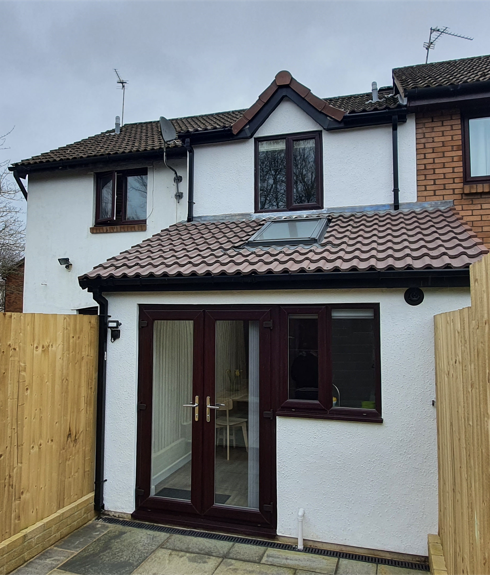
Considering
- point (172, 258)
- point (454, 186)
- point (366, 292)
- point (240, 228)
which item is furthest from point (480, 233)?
point (172, 258)

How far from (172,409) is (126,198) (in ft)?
20.2

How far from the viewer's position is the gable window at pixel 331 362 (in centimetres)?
484

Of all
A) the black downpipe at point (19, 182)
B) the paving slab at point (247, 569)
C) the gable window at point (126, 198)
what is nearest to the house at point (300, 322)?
the paving slab at point (247, 569)

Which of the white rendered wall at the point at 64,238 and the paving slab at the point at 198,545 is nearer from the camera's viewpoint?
the paving slab at the point at 198,545

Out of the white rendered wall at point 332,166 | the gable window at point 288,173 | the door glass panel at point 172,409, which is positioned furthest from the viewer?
A: the gable window at point 288,173

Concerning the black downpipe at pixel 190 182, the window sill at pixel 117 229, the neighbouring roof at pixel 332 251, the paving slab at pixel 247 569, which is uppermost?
the black downpipe at pixel 190 182

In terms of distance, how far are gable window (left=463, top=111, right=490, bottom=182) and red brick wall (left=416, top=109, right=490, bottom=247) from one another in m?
0.15

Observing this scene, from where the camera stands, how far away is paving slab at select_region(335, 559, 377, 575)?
4258 millimetres

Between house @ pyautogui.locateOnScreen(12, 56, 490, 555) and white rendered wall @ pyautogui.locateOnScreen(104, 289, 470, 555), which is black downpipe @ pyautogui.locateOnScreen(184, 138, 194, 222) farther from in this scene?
white rendered wall @ pyautogui.locateOnScreen(104, 289, 470, 555)

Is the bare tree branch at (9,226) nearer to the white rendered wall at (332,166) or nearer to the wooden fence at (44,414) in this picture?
the white rendered wall at (332,166)

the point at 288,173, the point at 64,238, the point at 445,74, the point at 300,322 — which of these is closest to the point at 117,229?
the point at 64,238

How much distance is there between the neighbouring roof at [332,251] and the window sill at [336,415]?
172cm

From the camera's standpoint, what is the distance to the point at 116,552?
184 inches

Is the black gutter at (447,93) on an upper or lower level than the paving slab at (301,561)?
upper
